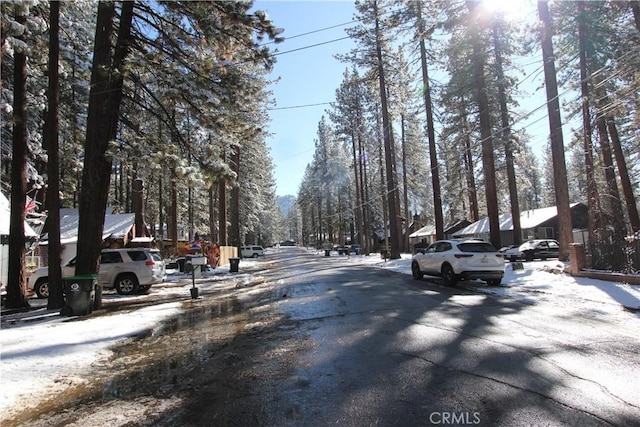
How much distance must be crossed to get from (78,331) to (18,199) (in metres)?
6.19

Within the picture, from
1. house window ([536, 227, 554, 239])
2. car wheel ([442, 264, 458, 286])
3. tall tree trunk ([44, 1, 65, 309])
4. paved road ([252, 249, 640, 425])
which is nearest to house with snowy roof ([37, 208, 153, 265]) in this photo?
tall tree trunk ([44, 1, 65, 309])

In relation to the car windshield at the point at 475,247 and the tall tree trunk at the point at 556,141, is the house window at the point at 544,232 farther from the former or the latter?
the car windshield at the point at 475,247

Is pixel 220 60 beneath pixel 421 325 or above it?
above

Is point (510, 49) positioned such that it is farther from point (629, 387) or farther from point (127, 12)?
point (629, 387)

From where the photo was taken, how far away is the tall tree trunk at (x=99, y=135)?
12.4 metres

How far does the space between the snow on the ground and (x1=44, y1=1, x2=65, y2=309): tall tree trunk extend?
673mm

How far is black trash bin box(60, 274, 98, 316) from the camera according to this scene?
11195 mm

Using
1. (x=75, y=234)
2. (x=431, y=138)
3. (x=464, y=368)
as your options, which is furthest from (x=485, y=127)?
(x=75, y=234)

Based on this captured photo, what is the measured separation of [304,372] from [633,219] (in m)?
28.0

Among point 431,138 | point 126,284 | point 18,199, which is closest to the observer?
point 18,199

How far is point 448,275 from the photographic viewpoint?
1508cm

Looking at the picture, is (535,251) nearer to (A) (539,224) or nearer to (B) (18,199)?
(A) (539,224)

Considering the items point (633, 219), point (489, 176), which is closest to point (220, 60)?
point (489, 176)

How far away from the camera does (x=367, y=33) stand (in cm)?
3288
